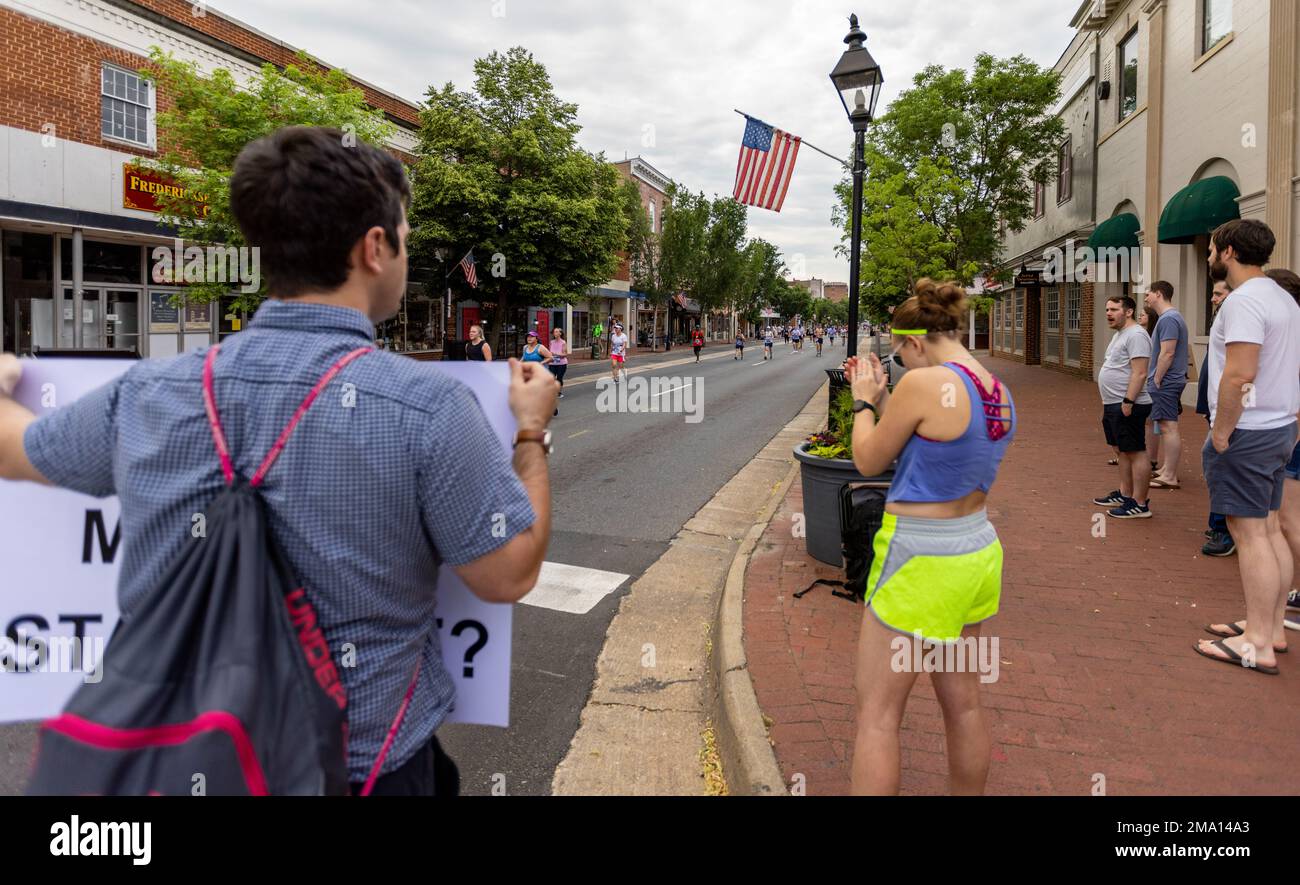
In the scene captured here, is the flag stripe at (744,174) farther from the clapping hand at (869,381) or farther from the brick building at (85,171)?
the brick building at (85,171)

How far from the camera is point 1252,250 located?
3873mm

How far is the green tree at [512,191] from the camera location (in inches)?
915

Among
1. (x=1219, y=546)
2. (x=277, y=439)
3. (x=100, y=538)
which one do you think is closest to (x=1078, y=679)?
(x=1219, y=546)

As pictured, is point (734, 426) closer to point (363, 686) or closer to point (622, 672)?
point (622, 672)

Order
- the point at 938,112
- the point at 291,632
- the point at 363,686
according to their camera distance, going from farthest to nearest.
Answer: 1. the point at 938,112
2. the point at 363,686
3. the point at 291,632

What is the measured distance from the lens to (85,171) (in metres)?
16.6

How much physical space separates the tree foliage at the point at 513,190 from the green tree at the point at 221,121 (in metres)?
6.49

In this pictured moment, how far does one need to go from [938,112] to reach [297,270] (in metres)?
23.7

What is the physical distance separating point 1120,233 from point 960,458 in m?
18.7

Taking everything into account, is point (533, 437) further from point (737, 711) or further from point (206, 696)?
point (737, 711)

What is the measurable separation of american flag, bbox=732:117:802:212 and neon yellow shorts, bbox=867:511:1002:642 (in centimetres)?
924

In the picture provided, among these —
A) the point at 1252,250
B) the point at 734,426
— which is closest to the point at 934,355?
the point at 1252,250

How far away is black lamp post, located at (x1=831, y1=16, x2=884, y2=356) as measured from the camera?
745cm

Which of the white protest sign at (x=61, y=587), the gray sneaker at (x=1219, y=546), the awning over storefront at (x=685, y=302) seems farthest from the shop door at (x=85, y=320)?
the awning over storefront at (x=685, y=302)
